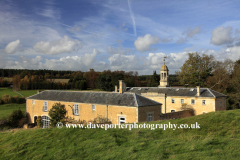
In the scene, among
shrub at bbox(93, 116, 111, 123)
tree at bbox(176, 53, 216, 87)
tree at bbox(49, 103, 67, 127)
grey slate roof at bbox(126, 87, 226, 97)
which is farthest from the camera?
tree at bbox(176, 53, 216, 87)

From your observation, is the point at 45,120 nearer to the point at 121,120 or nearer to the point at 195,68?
the point at 121,120

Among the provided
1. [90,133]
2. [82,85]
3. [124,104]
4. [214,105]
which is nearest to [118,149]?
[90,133]

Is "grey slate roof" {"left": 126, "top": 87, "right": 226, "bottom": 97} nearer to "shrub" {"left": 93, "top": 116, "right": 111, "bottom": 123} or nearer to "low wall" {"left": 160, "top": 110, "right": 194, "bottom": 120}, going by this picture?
"low wall" {"left": 160, "top": 110, "right": 194, "bottom": 120}

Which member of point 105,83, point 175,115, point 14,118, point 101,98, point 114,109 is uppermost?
point 105,83

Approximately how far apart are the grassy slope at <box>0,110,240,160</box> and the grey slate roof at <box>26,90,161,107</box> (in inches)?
524

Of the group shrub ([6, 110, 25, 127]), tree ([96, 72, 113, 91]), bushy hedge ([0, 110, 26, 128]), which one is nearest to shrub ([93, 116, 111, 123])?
bushy hedge ([0, 110, 26, 128])

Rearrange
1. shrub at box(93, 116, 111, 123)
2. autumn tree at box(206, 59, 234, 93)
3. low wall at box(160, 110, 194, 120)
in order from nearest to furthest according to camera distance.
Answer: shrub at box(93, 116, 111, 123) → low wall at box(160, 110, 194, 120) → autumn tree at box(206, 59, 234, 93)

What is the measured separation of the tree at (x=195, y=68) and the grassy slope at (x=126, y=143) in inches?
1562

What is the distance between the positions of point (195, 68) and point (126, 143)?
1898 inches

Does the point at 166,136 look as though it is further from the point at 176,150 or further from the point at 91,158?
the point at 91,158

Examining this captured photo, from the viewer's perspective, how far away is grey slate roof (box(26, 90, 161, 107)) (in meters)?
A: 26.1

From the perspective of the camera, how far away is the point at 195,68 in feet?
175

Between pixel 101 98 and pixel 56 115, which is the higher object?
pixel 101 98

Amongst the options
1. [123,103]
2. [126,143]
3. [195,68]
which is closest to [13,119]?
[123,103]
